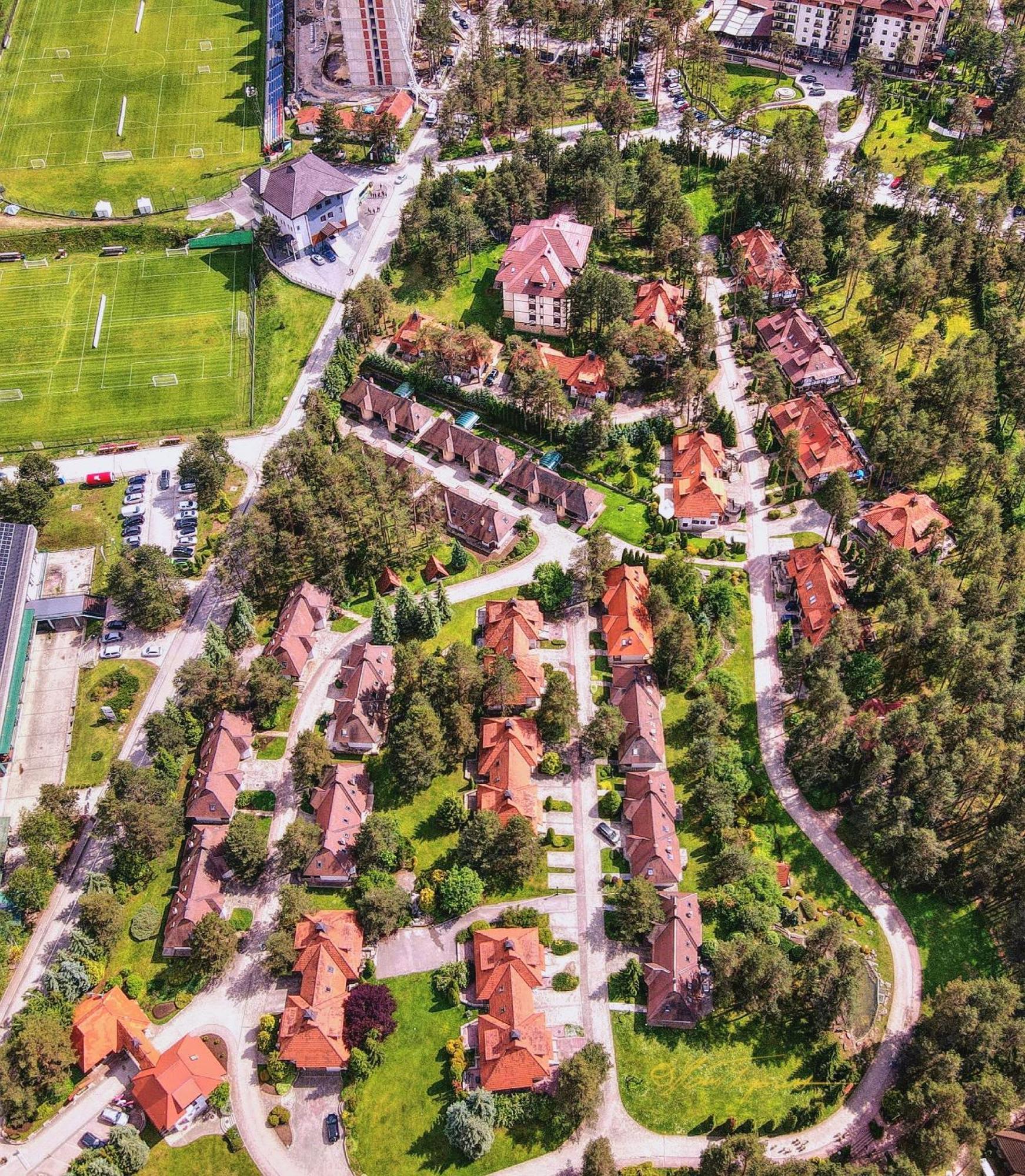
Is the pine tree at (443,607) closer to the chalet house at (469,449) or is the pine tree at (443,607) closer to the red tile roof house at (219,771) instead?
the chalet house at (469,449)

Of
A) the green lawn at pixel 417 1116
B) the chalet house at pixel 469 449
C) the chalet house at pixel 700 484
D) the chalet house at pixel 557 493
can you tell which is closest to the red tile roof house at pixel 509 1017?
the green lawn at pixel 417 1116

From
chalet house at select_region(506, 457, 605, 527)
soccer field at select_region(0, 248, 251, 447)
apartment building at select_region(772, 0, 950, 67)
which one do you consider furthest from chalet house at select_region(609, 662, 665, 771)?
apartment building at select_region(772, 0, 950, 67)

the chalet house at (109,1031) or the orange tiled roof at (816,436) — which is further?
the orange tiled roof at (816,436)

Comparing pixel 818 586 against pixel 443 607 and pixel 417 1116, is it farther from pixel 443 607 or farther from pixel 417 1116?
pixel 417 1116

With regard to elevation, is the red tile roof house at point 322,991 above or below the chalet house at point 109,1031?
above

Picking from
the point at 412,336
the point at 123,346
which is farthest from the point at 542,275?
the point at 123,346

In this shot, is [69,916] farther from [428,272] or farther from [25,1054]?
[428,272]
